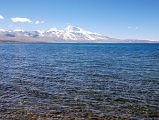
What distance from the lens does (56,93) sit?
80.1ft

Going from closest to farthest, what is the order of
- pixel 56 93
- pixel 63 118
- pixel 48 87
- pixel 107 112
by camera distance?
pixel 63 118 → pixel 107 112 → pixel 56 93 → pixel 48 87

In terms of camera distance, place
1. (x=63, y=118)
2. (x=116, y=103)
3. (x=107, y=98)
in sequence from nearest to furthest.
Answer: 1. (x=63, y=118)
2. (x=116, y=103)
3. (x=107, y=98)

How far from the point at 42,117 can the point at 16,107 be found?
299 cm

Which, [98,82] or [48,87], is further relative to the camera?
[98,82]

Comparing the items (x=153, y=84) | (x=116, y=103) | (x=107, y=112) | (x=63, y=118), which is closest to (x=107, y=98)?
(x=116, y=103)

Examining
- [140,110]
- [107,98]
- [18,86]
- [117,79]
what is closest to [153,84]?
[117,79]

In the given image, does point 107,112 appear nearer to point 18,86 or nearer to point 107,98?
point 107,98

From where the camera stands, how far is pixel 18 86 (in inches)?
1092

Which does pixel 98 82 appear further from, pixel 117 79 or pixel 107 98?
pixel 107 98

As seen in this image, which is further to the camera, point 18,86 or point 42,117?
point 18,86

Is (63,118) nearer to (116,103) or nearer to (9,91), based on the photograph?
(116,103)

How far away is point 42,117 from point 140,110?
22.0 feet

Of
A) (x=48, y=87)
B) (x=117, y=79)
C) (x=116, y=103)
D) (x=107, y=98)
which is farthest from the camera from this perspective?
(x=117, y=79)

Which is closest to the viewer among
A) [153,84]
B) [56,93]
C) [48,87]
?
[56,93]
